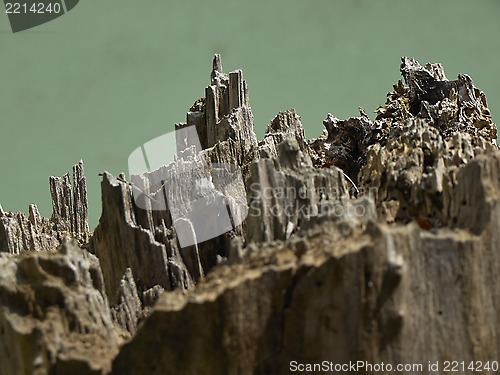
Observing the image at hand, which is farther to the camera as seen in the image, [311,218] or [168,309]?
[311,218]

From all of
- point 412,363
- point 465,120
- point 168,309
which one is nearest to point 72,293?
point 168,309

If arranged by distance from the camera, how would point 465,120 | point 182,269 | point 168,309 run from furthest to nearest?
point 465,120 → point 182,269 → point 168,309

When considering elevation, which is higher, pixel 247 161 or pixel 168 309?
pixel 247 161

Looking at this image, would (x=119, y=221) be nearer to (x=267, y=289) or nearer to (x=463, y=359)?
(x=267, y=289)

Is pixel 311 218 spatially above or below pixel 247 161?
below

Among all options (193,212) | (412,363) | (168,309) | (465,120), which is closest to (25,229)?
(193,212)

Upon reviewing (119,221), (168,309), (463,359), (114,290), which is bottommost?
(463,359)

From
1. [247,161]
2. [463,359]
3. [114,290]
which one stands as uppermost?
[247,161]

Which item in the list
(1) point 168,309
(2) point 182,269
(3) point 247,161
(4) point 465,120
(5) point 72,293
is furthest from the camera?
(4) point 465,120

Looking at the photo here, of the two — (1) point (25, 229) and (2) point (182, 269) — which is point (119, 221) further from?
(1) point (25, 229)
